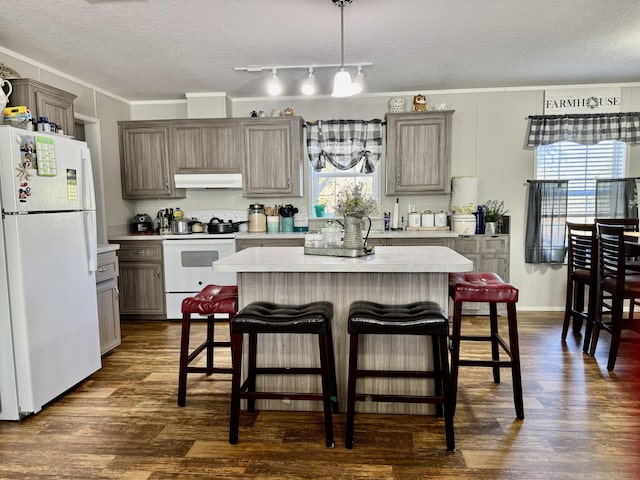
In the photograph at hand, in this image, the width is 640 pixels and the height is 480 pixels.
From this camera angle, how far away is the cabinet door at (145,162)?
4.76 m

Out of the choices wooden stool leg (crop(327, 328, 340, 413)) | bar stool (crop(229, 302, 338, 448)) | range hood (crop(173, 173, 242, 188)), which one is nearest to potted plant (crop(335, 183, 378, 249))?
bar stool (crop(229, 302, 338, 448))

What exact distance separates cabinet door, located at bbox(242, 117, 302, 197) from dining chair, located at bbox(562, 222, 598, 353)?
2750 millimetres

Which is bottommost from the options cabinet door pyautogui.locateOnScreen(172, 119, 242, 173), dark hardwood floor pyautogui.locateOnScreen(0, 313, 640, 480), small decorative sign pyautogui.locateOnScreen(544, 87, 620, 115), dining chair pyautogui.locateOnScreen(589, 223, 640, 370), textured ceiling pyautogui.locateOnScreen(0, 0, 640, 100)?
dark hardwood floor pyautogui.locateOnScreen(0, 313, 640, 480)

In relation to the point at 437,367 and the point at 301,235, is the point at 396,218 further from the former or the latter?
the point at 437,367

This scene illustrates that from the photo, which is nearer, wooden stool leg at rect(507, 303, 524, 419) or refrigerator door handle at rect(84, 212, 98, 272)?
wooden stool leg at rect(507, 303, 524, 419)

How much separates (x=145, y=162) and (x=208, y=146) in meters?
0.76

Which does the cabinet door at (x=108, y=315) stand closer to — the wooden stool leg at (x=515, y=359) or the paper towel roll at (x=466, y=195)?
the wooden stool leg at (x=515, y=359)

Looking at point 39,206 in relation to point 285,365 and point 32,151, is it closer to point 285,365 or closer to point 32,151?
point 32,151

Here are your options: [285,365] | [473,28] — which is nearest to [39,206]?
[285,365]

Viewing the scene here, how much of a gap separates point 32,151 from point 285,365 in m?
1.95

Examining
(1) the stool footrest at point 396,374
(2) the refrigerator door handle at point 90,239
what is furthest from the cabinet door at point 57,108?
(1) the stool footrest at point 396,374

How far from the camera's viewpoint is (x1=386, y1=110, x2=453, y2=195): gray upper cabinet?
4.53m

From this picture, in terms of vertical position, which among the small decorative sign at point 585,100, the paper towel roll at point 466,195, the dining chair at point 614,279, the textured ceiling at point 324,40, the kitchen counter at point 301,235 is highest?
the textured ceiling at point 324,40

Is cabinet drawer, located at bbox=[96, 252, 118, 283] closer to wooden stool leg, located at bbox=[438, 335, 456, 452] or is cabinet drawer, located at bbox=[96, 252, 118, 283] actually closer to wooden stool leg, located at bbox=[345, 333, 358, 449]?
wooden stool leg, located at bbox=[345, 333, 358, 449]
